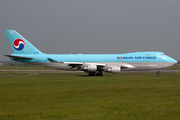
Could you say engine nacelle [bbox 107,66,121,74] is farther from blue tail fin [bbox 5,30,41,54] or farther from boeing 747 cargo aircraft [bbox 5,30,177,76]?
blue tail fin [bbox 5,30,41,54]

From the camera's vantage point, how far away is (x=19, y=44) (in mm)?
49250

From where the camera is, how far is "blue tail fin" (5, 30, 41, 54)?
4903cm

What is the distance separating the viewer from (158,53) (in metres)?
46.3

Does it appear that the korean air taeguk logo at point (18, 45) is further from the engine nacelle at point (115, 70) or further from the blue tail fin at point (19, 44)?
the engine nacelle at point (115, 70)

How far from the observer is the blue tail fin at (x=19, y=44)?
49.0 m

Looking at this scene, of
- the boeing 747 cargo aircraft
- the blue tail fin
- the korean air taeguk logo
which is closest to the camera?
the boeing 747 cargo aircraft

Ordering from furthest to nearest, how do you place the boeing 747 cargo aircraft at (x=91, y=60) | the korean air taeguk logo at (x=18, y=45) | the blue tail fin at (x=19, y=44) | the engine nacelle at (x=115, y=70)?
1. the korean air taeguk logo at (x=18, y=45)
2. the blue tail fin at (x=19, y=44)
3. the boeing 747 cargo aircraft at (x=91, y=60)
4. the engine nacelle at (x=115, y=70)

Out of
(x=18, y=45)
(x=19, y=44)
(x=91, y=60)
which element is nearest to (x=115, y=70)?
(x=91, y=60)

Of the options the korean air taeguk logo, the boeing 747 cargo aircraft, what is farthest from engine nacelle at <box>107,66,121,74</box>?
the korean air taeguk logo

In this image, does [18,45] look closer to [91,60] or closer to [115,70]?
[91,60]

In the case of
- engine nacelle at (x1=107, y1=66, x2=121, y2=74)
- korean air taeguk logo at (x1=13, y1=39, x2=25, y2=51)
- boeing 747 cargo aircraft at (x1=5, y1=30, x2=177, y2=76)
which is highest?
korean air taeguk logo at (x1=13, y1=39, x2=25, y2=51)

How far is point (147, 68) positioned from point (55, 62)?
1786 cm

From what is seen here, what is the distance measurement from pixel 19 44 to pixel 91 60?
1512cm

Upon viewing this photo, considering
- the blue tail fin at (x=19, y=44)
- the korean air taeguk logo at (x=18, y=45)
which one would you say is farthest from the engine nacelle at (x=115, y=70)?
the korean air taeguk logo at (x=18, y=45)
